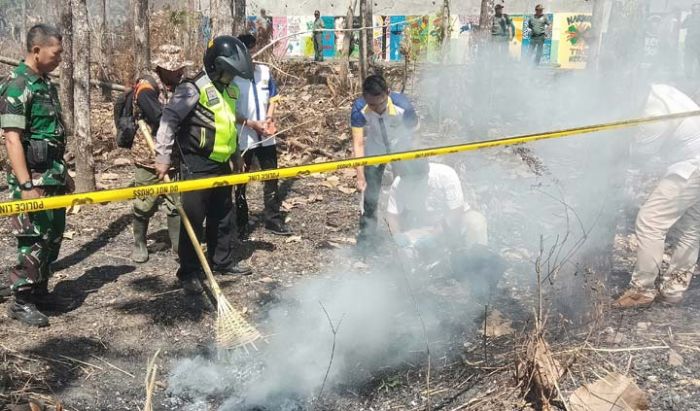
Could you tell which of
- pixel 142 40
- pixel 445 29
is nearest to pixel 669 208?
pixel 445 29

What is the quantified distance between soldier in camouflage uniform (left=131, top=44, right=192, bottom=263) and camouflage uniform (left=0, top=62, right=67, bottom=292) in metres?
0.77

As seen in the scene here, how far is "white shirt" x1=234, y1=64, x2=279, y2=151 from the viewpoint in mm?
5664

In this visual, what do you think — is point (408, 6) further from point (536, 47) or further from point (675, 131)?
point (675, 131)

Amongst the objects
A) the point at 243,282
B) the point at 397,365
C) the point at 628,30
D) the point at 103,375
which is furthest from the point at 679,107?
the point at 103,375

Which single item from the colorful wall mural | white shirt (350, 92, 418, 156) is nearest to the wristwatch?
white shirt (350, 92, 418, 156)

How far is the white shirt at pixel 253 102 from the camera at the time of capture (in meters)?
5.66

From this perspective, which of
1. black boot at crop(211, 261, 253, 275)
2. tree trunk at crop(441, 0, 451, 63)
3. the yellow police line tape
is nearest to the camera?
the yellow police line tape

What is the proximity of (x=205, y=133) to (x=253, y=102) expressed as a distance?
5.06ft

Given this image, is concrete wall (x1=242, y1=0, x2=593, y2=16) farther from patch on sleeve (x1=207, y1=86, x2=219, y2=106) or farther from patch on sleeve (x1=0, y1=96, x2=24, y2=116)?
patch on sleeve (x1=0, y1=96, x2=24, y2=116)

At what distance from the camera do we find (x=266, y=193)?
20.4 feet

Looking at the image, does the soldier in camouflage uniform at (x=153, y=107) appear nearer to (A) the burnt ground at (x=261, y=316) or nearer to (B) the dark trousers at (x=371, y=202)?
(A) the burnt ground at (x=261, y=316)

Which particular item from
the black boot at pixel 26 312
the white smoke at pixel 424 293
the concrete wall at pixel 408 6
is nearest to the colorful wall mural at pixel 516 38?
the concrete wall at pixel 408 6

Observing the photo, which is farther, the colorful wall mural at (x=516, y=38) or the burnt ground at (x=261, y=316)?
the colorful wall mural at (x=516, y=38)

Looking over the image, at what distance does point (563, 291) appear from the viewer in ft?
14.0
